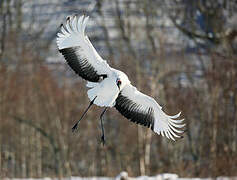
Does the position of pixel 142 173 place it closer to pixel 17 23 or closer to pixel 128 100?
pixel 128 100

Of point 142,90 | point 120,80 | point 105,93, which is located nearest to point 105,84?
point 105,93

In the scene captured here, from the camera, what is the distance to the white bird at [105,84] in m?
11.5

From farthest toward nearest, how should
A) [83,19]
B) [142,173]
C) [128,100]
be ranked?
1. [142,173]
2. [128,100]
3. [83,19]

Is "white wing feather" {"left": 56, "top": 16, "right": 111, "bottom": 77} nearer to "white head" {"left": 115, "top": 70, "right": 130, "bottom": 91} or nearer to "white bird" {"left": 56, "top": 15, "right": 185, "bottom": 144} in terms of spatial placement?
"white bird" {"left": 56, "top": 15, "right": 185, "bottom": 144}

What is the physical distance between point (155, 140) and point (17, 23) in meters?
10.0

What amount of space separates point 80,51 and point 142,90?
37.2 ft

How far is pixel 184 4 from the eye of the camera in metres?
33.2

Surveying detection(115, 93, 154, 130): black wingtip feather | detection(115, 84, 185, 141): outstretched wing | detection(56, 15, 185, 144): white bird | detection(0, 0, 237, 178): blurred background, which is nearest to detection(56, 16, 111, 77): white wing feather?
detection(56, 15, 185, 144): white bird

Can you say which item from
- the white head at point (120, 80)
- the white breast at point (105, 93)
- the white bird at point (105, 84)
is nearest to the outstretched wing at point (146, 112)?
the white bird at point (105, 84)

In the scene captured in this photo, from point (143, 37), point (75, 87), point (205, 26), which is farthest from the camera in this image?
point (143, 37)

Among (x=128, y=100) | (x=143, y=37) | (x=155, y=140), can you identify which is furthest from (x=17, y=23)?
(x=128, y=100)

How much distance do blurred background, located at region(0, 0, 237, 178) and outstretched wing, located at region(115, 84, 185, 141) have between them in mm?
5839

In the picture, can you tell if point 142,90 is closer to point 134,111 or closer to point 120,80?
point 134,111

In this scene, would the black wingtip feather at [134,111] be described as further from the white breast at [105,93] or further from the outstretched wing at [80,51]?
the white breast at [105,93]
